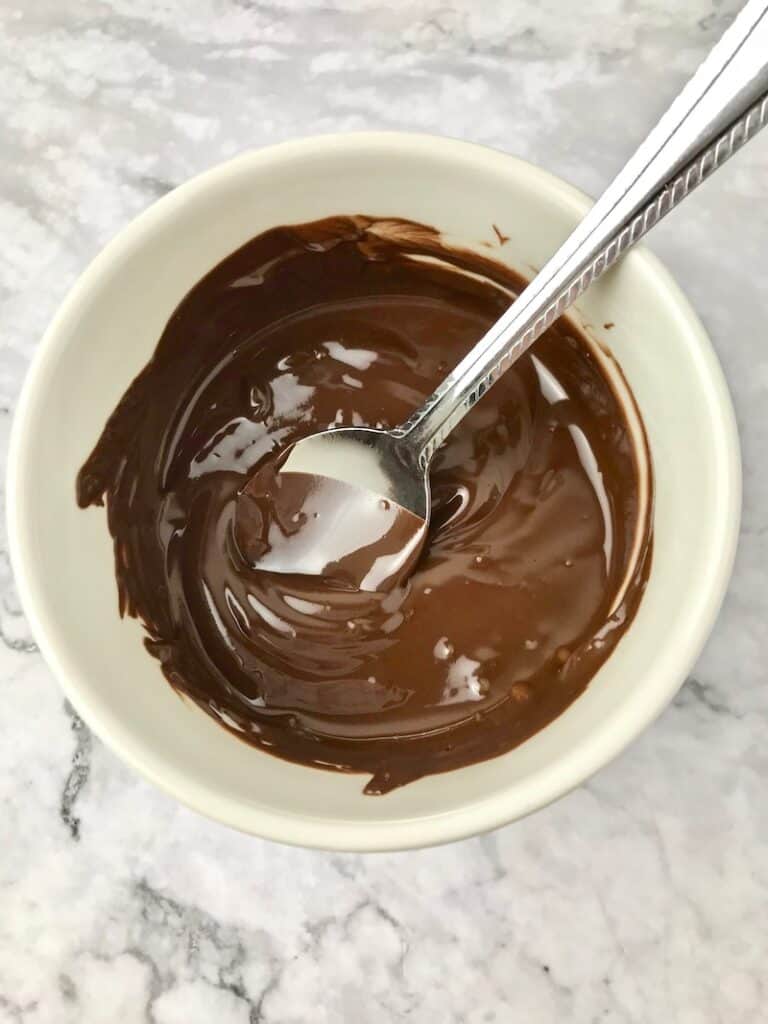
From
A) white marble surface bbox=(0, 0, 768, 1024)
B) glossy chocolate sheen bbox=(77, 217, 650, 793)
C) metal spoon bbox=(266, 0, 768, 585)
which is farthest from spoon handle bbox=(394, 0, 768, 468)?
white marble surface bbox=(0, 0, 768, 1024)

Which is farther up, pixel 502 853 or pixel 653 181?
pixel 653 181

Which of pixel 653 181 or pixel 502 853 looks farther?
pixel 502 853

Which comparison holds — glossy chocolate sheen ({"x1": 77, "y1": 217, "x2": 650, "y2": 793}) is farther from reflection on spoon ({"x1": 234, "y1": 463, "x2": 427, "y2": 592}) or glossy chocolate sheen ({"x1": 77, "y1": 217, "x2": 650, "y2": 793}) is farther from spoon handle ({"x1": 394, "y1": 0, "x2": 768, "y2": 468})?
spoon handle ({"x1": 394, "y1": 0, "x2": 768, "y2": 468})

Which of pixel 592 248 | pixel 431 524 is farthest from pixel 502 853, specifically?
pixel 592 248

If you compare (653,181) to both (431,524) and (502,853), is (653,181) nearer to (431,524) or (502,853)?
(431,524)

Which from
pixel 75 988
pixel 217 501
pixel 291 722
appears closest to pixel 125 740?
pixel 291 722

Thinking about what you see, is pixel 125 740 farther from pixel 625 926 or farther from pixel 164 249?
pixel 625 926
